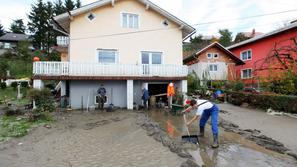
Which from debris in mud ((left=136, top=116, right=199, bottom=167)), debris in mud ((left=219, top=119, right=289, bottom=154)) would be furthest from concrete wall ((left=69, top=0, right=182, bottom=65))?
debris in mud ((left=219, top=119, right=289, bottom=154))

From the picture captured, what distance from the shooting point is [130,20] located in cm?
1753

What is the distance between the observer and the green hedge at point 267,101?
13.4 metres

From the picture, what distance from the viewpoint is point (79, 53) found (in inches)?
631

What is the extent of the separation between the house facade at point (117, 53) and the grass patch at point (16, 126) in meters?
3.56

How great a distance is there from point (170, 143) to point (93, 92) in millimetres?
9910

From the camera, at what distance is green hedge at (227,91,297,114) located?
13406 millimetres

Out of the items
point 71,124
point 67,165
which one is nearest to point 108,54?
point 71,124

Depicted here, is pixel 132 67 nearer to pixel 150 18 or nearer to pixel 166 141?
pixel 150 18

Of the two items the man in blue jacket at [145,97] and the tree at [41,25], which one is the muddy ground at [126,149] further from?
the tree at [41,25]

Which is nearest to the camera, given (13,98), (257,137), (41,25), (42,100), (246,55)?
(257,137)

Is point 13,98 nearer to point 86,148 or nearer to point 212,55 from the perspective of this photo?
point 86,148

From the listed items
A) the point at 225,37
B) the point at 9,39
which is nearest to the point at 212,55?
the point at 225,37

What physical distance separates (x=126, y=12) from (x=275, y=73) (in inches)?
477

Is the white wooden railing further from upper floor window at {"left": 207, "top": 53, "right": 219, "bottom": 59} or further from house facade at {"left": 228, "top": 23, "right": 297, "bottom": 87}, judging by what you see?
upper floor window at {"left": 207, "top": 53, "right": 219, "bottom": 59}
